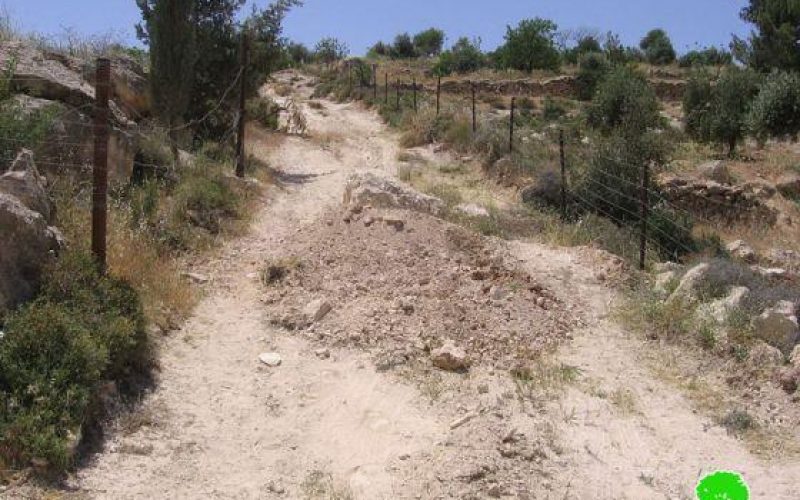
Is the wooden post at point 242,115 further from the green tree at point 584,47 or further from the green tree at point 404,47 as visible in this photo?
the green tree at point 404,47

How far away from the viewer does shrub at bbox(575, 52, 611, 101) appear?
32844 mm

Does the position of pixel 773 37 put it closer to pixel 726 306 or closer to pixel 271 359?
pixel 726 306

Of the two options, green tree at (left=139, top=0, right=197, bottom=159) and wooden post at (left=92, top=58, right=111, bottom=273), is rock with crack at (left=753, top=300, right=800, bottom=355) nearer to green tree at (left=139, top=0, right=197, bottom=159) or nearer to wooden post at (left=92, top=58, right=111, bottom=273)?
wooden post at (left=92, top=58, right=111, bottom=273)

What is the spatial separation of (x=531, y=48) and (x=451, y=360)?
34.6 metres

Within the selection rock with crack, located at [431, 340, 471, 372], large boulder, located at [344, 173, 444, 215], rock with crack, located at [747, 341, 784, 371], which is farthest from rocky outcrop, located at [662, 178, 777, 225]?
rock with crack, located at [431, 340, 471, 372]

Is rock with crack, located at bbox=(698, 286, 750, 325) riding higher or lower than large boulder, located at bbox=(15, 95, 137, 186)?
lower

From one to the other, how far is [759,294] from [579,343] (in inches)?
71.3

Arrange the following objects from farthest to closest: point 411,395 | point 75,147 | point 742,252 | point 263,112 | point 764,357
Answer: point 263,112 → point 742,252 → point 75,147 → point 764,357 → point 411,395

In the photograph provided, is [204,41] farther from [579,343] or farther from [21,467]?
[21,467]

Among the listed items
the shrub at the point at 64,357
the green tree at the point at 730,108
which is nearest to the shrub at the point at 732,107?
the green tree at the point at 730,108

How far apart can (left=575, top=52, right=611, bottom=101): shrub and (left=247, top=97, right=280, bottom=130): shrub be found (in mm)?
16134

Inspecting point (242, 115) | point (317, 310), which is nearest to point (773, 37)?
point (242, 115)

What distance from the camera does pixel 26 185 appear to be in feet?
22.4

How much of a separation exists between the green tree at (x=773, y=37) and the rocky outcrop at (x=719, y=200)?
8983mm
